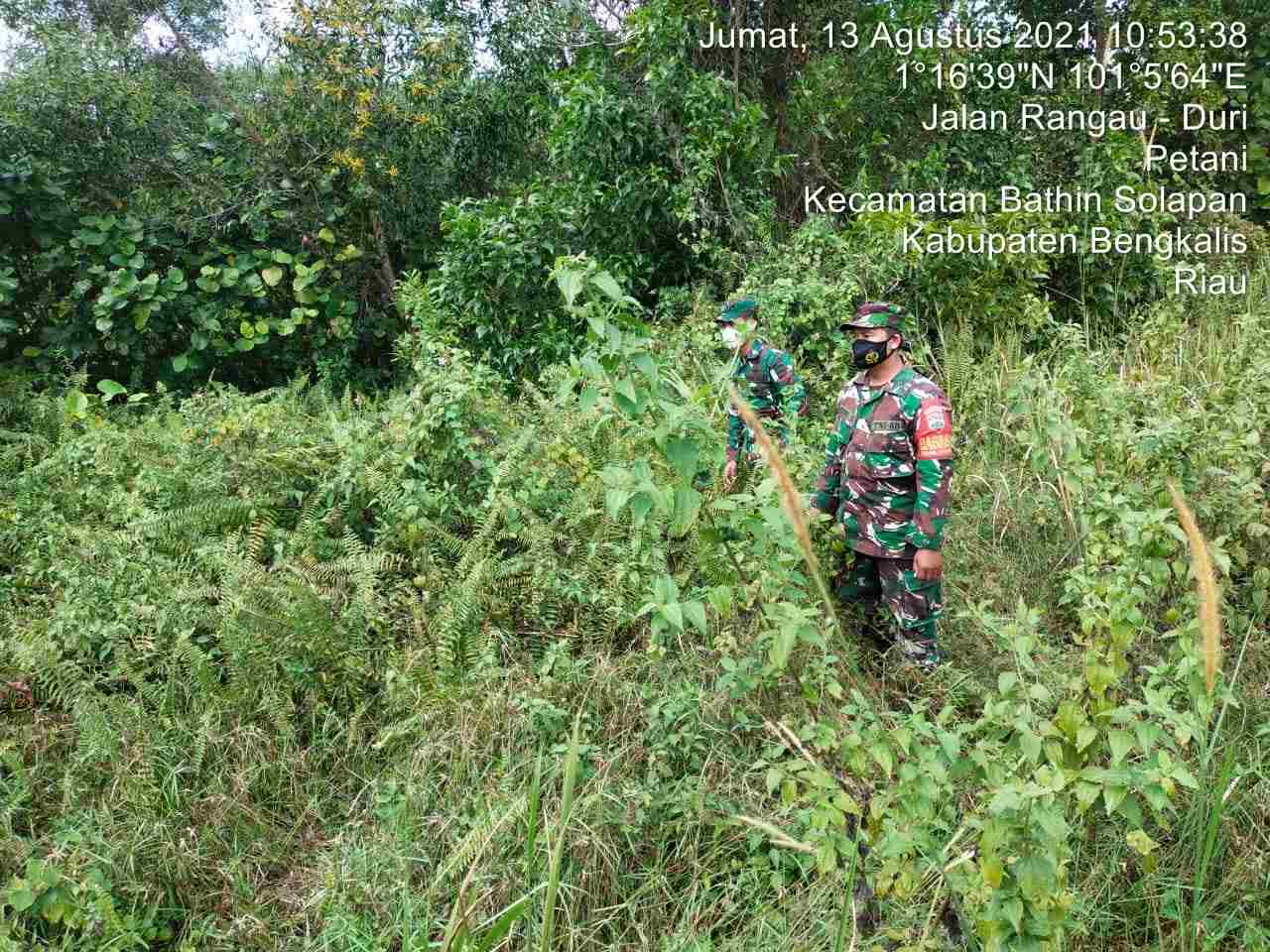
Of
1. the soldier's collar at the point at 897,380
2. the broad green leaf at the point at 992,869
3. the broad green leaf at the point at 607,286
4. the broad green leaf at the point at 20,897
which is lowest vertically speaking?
the broad green leaf at the point at 20,897

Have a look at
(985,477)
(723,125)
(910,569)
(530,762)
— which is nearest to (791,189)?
(723,125)

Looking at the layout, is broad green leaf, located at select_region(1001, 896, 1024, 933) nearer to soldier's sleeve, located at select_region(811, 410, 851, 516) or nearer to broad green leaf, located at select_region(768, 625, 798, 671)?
broad green leaf, located at select_region(768, 625, 798, 671)

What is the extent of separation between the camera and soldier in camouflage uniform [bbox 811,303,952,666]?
324 cm

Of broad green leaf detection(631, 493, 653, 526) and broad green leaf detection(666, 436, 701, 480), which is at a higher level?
broad green leaf detection(666, 436, 701, 480)

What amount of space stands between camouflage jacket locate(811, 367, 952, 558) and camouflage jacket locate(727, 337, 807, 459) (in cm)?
73

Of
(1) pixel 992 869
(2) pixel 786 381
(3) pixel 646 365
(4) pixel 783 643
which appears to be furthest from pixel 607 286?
(2) pixel 786 381

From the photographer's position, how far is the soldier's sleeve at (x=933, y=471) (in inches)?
127

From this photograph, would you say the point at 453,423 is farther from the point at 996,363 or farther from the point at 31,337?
the point at 31,337

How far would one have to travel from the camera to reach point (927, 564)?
3246mm

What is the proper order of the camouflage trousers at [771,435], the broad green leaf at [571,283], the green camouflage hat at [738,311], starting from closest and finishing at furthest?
the broad green leaf at [571,283]
the camouflage trousers at [771,435]
the green camouflage hat at [738,311]

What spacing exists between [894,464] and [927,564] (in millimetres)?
402

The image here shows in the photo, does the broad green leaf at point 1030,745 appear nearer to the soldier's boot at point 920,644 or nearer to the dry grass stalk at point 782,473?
the dry grass stalk at point 782,473

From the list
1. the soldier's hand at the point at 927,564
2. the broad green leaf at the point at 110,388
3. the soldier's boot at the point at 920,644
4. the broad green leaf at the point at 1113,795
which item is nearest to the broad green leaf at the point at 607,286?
the broad green leaf at the point at 1113,795

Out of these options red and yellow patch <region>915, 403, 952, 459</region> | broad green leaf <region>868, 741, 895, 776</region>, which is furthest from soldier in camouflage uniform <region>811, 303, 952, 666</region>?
broad green leaf <region>868, 741, 895, 776</region>
